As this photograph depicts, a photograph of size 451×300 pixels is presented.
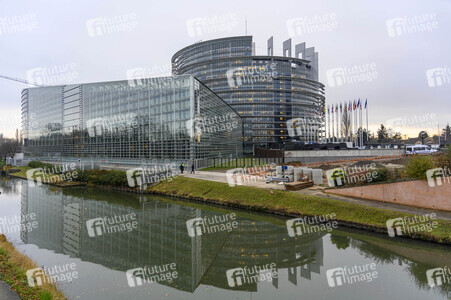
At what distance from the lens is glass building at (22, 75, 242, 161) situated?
4094 centimetres

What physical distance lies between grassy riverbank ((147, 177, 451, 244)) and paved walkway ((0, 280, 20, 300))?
54.3 ft

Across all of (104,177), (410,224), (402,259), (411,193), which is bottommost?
(402,259)

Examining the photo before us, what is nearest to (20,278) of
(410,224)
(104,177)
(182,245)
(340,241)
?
(182,245)

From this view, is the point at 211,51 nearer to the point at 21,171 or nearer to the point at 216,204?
the point at 21,171

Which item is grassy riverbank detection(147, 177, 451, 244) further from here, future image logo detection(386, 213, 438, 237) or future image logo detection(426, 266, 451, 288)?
future image logo detection(426, 266, 451, 288)

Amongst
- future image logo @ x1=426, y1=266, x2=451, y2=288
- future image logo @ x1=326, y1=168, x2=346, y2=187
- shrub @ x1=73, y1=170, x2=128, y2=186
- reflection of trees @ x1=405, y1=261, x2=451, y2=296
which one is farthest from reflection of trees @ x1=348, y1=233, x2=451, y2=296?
shrub @ x1=73, y1=170, x2=128, y2=186

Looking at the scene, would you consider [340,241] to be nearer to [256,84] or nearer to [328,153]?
[328,153]

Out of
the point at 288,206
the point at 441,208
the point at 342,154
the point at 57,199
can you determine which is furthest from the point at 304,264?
the point at 342,154

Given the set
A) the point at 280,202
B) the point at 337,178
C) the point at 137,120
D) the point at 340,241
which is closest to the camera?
the point at 340,241

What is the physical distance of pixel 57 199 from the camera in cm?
2933

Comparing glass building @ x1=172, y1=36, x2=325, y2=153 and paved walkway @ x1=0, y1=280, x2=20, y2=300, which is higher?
glass building @ x1=172, y1=36, x2=325, y2=153

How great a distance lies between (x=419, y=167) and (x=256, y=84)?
103261 millimetres

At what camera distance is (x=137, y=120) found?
46.4 meters

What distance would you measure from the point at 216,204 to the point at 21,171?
181 ft
